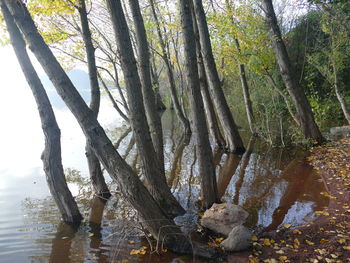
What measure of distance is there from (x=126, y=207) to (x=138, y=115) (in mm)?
2355

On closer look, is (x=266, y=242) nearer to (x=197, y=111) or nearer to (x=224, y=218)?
(x=224, y=218)

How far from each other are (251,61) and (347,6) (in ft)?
14.6

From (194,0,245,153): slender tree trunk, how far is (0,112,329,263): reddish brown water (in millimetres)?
569

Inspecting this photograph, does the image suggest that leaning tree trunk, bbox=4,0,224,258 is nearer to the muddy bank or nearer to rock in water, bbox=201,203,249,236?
rock in water, bbox=201,203,249,236

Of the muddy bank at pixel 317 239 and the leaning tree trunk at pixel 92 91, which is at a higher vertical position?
the leaning tree trunk at pixel 92 91

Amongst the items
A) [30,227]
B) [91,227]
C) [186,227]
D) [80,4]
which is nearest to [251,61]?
[80,4]

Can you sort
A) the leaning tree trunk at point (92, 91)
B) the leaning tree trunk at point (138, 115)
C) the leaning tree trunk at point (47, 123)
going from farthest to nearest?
the leaning tree trunk at point (92, 91)
the leaning tree trunk at point (47, 123)
the leaning tree trunk at point (138, 115)

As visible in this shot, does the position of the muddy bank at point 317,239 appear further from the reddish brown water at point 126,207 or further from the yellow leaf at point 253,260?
the reddish brown water at point 126,207

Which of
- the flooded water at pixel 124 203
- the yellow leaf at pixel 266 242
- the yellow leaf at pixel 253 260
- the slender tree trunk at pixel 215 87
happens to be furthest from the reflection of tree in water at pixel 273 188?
the yellow leaf at pixel 253 260

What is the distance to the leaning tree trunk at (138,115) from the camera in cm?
445

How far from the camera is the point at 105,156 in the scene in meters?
3.94

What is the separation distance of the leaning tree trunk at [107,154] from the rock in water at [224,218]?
0.65 metres

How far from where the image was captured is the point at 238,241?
12.9 feet

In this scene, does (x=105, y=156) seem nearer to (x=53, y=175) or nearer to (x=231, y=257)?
(x=53, y=175)
